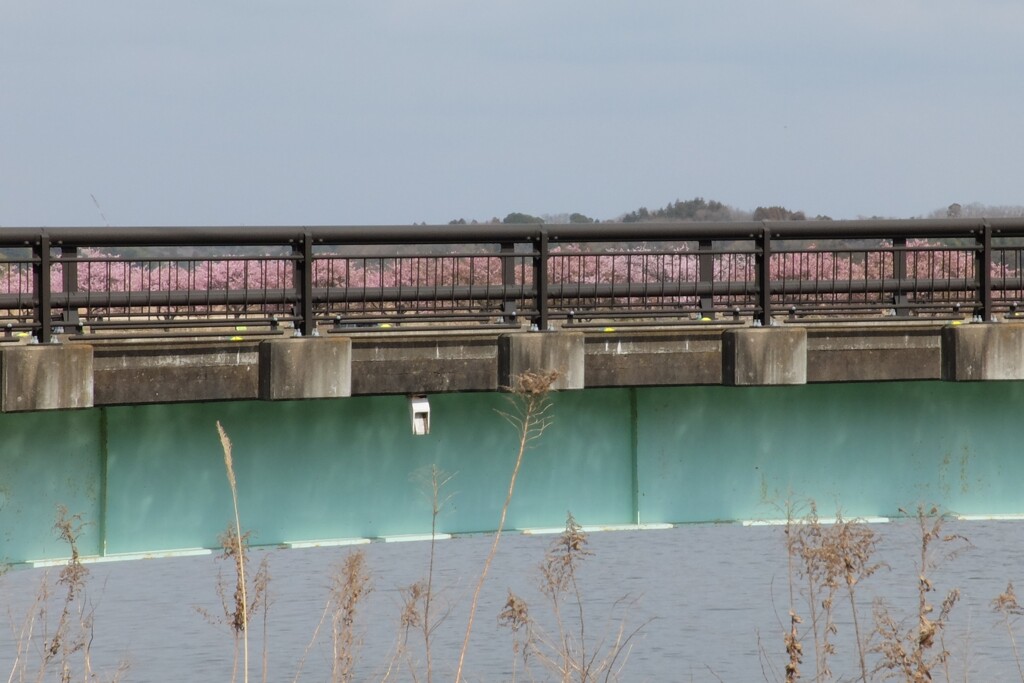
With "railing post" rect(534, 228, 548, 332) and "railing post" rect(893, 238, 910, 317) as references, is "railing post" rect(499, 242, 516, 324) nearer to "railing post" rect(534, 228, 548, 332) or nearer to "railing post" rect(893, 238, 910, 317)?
"railing post" rect(534, 228, 548, 332)

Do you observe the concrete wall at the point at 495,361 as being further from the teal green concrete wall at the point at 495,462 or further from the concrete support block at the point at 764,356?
the teal green concrete wall at the point at 495,462

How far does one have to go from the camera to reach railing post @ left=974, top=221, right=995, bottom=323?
12211 millimetres

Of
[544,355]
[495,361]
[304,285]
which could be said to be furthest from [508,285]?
[304,285]

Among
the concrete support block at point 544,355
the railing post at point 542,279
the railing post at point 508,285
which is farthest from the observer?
the railing post at point 508,285

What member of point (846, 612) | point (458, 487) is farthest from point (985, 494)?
point (846, 612)

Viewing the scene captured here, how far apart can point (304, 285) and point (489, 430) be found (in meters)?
1.86

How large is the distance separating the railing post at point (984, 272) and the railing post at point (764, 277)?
193cm

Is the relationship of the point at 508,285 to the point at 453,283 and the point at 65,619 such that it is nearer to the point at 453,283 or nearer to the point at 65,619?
the point at 453,283

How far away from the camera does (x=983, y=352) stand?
1183 cm

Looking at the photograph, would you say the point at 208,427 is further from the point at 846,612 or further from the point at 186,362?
the point at 846,612

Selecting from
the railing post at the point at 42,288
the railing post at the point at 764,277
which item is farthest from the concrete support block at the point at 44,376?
the railing post at the point at 764,277

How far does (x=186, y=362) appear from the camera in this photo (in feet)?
33.8

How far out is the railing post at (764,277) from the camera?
1175cm

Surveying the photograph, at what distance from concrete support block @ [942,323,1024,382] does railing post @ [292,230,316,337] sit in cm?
523
